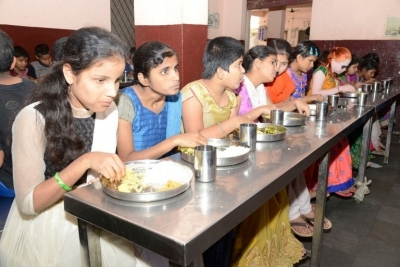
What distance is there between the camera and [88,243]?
43.9 inches

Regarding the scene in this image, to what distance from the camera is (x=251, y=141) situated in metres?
1.54

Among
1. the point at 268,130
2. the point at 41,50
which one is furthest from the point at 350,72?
the point at 41,50

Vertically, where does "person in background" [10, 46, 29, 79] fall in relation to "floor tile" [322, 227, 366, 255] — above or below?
above

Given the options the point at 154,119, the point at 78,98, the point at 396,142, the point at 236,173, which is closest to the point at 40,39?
the point at 154,119

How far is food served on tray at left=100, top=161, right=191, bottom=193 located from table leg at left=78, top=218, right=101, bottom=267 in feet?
0.54

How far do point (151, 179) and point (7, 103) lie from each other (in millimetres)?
1292

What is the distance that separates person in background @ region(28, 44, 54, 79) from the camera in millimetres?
4719

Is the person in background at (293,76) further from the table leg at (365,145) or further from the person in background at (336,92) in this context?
the table leg at (365,145)

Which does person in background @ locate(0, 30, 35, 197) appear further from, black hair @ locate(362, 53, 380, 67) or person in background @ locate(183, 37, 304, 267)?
black hair @ locate(362, 53, 380, 67)

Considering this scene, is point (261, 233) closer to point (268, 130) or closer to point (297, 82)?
point (268, 130)

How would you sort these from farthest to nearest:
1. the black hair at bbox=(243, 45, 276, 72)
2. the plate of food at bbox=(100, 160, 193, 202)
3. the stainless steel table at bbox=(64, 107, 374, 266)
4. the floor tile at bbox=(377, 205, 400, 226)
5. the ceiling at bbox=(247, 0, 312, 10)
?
the ceiling at bbox=(247, 0, 312, 10) → the floor tile at bbox=(377, 205, 400, 226) → the black hair at bbox=(243, 45, 276, 72) → the plate of food at bbox=(100, 160, 193, 202) → the stainless steel table at bbox=(64, 107, 374, 266)

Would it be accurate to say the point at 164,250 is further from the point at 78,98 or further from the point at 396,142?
the point at 396,142

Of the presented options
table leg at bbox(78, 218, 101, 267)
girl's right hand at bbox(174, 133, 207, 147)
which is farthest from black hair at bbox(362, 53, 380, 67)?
table leg at bbox(78, 218, 101, 267)

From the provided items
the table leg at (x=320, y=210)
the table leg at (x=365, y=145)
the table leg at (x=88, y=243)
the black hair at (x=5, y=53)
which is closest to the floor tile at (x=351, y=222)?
the table leg at (x=365, y=145)
